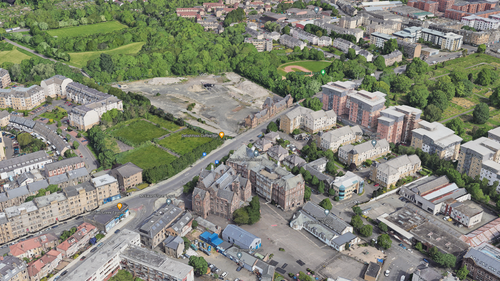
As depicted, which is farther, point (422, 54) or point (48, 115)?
point (422, 54)

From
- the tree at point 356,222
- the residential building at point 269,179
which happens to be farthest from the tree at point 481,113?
the residential building at point 269,179

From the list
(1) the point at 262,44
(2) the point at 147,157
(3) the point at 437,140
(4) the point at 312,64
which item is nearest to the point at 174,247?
(2) the point at 147,157

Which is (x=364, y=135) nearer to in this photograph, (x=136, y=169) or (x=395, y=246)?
(x=395, y=246)

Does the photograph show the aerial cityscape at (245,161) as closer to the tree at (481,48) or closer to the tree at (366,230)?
the tree at (366,230)

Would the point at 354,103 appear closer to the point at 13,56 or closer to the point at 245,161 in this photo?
the point at 245,161

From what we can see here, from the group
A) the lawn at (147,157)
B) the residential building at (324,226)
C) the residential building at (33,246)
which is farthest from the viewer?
the lawn at (147,157)

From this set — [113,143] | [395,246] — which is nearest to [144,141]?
[113,143]
